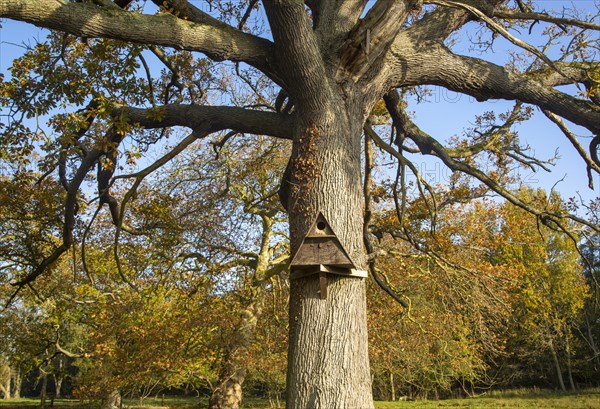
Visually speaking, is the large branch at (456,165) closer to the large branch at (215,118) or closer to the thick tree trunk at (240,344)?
the large branch at (215,118)

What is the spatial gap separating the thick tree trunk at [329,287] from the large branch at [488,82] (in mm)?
1145

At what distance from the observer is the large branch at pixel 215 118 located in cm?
583

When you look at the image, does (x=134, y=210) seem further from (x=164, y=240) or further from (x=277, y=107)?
(x=277, y=107)

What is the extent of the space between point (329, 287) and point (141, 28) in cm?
293

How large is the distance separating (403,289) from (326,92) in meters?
7.18

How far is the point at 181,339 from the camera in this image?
1073 cm

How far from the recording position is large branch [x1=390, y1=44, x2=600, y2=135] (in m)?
5.89

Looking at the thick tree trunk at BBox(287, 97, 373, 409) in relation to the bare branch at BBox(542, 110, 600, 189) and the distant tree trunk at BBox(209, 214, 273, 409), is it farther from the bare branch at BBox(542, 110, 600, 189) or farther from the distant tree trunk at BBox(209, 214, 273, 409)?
the distant tree trunk at BBox(209, 214, 273, 409)

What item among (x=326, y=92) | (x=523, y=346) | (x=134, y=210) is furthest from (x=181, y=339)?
(x=523, y=346)

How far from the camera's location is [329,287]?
14.7ft

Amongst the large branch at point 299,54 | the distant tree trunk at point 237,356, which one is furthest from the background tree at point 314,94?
the distant tree trunk at point 237,356

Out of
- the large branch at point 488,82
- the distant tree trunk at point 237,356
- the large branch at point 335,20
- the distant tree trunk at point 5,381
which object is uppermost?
the large branch at point 335,20

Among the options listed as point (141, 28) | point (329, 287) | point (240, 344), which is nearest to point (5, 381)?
point (240, 344)

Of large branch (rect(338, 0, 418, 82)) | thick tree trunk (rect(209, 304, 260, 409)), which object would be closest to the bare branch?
large branch (rect(338, 0, 418, 82))
